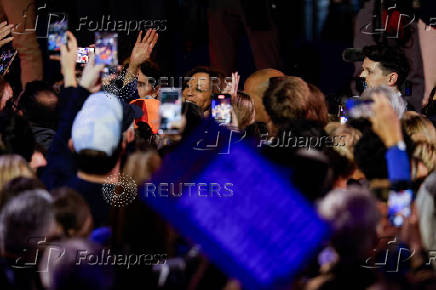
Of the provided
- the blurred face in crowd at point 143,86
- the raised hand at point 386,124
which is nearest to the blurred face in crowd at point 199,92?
the blurred face in crowd at point 143,86

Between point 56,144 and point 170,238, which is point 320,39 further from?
point 170,238

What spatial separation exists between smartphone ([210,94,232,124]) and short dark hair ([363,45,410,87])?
118cm

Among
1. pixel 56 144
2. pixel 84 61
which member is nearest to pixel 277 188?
pixel 56 144

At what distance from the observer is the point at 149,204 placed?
207 cm

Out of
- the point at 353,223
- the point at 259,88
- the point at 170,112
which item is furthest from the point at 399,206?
the point at 259,88

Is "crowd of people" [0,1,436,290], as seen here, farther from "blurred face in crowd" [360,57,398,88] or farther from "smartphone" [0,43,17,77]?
"smartphone" [0,43,17,77]

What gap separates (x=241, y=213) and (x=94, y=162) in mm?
960

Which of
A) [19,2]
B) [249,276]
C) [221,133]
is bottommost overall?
[249,276]

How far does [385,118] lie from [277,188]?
26.5 inches

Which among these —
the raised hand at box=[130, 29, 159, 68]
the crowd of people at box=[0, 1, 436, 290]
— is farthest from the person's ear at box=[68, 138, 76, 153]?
the raised hand at box=[130, 29, 159, 68]

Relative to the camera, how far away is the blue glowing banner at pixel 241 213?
187 cm

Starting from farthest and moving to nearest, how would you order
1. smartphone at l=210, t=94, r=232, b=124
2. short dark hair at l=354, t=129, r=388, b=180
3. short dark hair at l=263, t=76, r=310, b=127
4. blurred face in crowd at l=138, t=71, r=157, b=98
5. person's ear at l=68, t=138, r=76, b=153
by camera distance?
blurred face in crowd at l=138, t=71, r=157, b=98 → smartphone at l=210, t=94, r=232, b=124 → short dark hair at l=263, t=76, r=310, b=127 → person's ear at l=68, t=138, r=76, b=153 → short dark hair at l=354, t=129, r=388, b=180

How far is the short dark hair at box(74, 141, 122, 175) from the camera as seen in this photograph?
8.90 ft

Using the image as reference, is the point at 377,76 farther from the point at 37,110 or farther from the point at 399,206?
the point at 37,110
